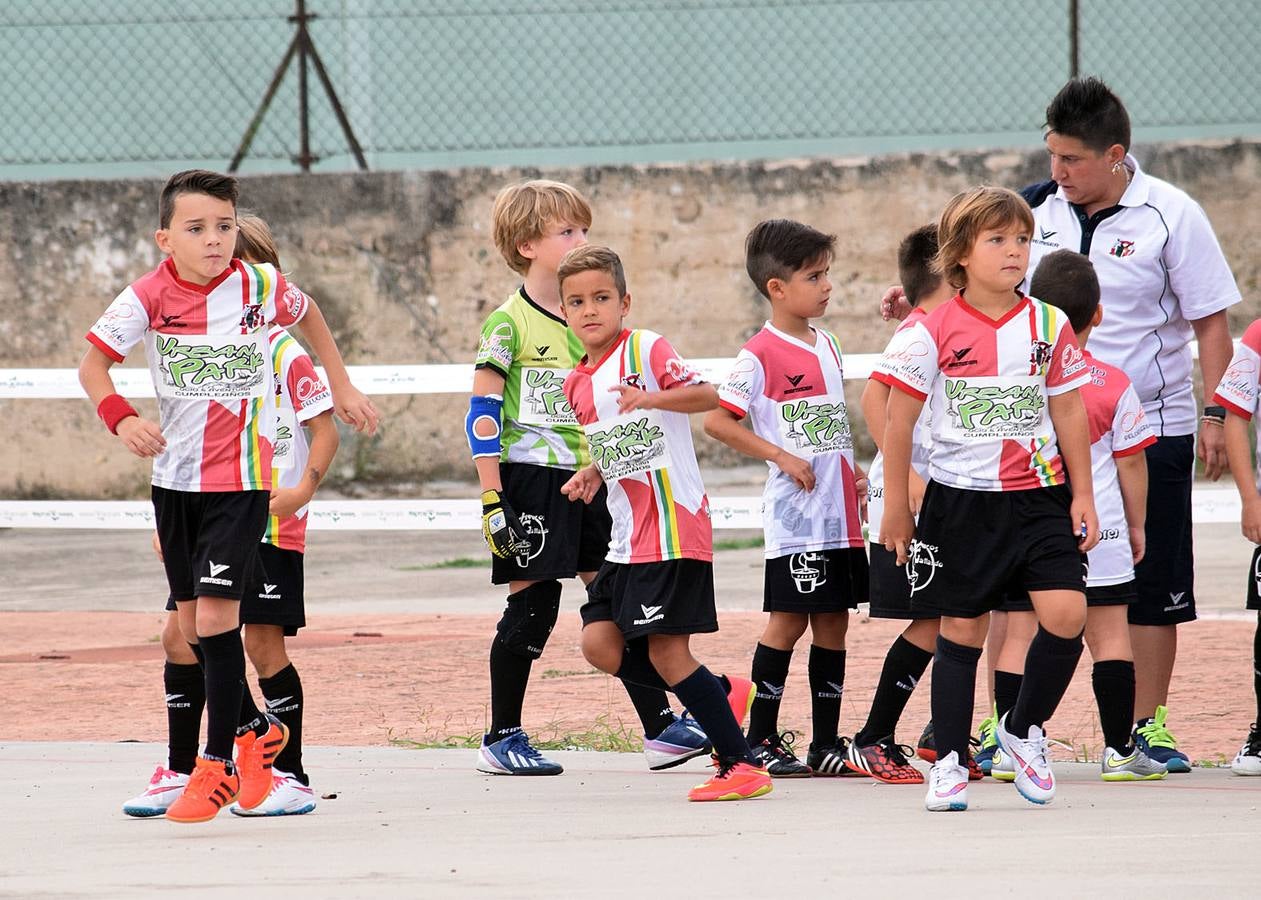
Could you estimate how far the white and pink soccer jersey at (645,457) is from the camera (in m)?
5.12

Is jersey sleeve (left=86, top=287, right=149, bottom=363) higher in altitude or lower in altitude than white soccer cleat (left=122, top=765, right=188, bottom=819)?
higher

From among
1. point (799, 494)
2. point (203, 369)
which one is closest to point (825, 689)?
point (799, 494)

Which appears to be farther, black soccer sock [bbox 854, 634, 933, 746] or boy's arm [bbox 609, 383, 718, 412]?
black soccer sock [bbox 854, 634, 933, 746]

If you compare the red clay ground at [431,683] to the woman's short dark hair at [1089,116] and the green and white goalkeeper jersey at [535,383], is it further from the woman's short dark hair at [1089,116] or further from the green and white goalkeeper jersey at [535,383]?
the woman's short dark hair at [1089,116]

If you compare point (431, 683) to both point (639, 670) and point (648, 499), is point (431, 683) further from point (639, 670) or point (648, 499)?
→ point (648, 499)

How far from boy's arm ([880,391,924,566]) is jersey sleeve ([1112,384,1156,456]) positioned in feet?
2.29

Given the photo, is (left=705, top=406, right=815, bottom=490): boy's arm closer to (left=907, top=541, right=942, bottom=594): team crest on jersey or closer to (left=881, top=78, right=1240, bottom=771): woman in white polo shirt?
(left=907, top=541, right=942, bottom=594): team crest on jersey

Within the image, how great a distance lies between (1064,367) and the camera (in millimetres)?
4812

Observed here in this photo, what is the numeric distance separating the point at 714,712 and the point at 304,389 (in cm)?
156

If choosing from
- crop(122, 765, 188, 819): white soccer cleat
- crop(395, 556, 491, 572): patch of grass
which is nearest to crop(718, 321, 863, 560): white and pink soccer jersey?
crop(122, 765, 188, 819): white soccer cleat

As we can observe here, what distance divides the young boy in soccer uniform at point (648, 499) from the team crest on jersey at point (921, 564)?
53 centimetres

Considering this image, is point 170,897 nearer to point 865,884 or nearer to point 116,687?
point 865,884

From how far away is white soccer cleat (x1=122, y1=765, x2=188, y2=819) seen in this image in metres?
4.95

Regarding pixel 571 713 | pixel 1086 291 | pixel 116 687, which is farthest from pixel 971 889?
pixel 116 687
